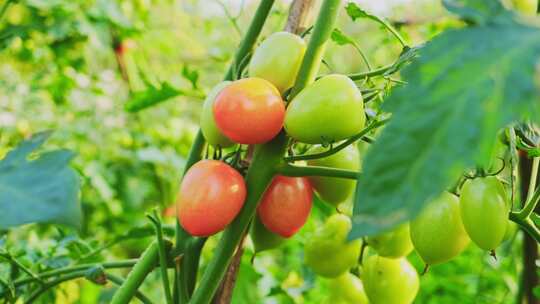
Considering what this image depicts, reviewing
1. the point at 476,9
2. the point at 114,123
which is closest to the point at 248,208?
the point at 476,9

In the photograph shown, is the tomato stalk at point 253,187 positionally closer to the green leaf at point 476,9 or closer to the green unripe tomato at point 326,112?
the green unripe tomato at point 326,112

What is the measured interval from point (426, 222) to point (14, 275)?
578 mm

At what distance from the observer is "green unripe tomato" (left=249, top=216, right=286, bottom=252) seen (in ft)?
2.67

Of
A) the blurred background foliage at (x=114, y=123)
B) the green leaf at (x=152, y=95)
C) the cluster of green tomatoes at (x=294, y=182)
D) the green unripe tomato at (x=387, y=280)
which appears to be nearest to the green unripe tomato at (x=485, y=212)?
the cluster of green tomatoes at (x=294, y=182)

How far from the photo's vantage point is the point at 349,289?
917 mm

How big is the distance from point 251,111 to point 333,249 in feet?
0.94

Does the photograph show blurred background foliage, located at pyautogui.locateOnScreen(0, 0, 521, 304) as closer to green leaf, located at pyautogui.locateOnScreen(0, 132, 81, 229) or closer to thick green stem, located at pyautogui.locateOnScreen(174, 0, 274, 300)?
thick green stem, located at pyautogui.locateOnScreen(174, 0, 274, 300)

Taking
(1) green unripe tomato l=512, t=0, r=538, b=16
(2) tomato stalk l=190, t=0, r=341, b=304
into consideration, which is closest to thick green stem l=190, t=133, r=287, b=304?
(2) tomato stalk l=190, t=0, r=341, b=304

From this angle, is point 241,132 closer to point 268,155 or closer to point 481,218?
point 268,155

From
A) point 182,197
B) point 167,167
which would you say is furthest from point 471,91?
point 167,167

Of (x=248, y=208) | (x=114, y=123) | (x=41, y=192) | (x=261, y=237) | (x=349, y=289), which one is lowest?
(x=114, y=123)

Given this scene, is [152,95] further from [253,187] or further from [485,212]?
[485,212]

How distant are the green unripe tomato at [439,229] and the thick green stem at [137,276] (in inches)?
11.3

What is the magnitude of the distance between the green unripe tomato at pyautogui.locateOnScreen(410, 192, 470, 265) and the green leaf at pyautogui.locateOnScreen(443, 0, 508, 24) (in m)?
0.29
